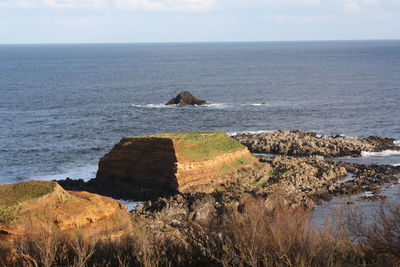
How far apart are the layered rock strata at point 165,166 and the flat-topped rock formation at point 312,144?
13.0m

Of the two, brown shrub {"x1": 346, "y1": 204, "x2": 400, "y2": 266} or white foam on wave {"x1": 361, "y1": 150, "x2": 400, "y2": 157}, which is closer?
brown shrub {"x1": 346, "y1": 204, "x2": 400, "y2": 266}

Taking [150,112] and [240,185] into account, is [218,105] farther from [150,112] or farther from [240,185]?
[240,185]

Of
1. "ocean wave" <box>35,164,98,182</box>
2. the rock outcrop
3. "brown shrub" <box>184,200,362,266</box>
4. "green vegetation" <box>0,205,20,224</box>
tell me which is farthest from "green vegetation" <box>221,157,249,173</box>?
the rock outcrop

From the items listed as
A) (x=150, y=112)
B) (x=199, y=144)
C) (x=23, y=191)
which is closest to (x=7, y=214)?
(x=23, y=191)

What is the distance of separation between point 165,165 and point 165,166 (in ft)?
0.26

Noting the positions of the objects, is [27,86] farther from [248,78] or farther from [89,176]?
[89,176]

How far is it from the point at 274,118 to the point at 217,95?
29.2m

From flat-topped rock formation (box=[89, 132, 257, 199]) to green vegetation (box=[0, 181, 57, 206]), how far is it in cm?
1290

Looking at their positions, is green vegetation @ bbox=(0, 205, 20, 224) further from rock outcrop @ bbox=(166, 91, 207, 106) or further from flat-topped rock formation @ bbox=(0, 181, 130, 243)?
rock outcrop @ bbox=(166, 91, 207, 106)

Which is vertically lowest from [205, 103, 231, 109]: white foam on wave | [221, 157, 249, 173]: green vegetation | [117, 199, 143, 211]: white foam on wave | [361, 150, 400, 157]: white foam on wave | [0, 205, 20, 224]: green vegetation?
[205, 103, 231, 109]: white foam on wave

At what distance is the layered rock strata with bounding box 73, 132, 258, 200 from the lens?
1544 inches

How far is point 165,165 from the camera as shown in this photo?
39812 millimetres

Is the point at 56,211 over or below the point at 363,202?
over

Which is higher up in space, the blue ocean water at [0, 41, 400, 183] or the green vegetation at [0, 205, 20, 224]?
the green vegetation at [0, 205, 20, 224]
